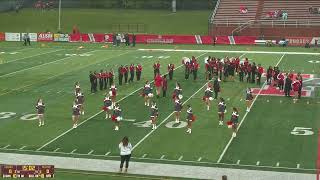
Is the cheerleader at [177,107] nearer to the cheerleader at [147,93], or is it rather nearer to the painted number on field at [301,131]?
the cheerleader at [147,93]

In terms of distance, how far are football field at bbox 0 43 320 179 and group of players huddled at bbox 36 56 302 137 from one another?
430mm

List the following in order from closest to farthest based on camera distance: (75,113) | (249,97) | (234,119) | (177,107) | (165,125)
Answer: (234,119) → (75,113) → (177,107) → (165,125) → (249,97)

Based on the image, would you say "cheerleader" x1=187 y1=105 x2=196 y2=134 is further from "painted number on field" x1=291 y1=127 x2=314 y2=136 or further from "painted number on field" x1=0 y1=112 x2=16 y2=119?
"painted number on field" x1=0 y1=112 x2=16 y2=119

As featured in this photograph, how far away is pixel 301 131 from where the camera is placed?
934 inches

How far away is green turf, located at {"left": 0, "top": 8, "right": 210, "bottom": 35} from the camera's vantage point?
67250 mm

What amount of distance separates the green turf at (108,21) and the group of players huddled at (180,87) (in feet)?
96.4

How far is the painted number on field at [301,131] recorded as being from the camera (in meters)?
23.3

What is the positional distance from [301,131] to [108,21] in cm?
4932

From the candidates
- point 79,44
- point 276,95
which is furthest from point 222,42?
point 276,95

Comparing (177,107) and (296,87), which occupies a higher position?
(296,87)

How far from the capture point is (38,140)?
2252 centimetres

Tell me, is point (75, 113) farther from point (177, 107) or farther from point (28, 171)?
point (28, 171)

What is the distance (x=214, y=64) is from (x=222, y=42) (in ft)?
78.2

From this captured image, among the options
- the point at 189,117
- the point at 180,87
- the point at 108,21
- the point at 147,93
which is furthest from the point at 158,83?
the point at 108,21
